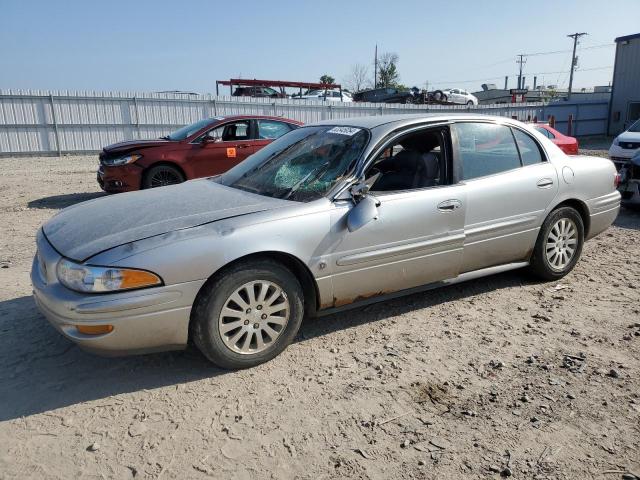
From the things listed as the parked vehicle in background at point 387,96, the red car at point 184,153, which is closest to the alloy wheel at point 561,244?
the red car at point 184,153

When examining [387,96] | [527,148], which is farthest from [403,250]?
[387,96]

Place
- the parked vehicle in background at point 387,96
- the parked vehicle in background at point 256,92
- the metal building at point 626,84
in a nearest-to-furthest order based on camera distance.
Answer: the metal building at point 626,84 < the parked vehicle in background at point 256,92 < the parked vehicle in background at point 387,96

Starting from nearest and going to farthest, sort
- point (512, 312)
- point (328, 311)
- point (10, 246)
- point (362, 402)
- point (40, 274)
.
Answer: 1. point (362, 402)
2. point (40, 274)
3. point (328, 311)
4. point (512, 312)
5. point (10, 246)

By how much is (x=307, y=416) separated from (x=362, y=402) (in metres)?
0.34

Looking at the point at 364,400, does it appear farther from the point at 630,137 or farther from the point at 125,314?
the point at 630,137

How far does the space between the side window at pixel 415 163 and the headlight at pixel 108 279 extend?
191 cm

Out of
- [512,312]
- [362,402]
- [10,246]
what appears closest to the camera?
[362,402]

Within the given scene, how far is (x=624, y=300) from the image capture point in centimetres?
453

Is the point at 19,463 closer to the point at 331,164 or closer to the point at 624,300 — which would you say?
the point at 331,164

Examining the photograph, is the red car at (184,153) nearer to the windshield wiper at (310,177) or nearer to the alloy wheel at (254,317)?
the windshield wiper at (310,177)

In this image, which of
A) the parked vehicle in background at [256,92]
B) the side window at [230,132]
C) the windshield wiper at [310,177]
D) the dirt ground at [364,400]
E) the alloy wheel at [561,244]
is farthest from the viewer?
the parked vehicle in background at [256,92]

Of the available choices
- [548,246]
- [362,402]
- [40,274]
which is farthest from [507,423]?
[40,274]

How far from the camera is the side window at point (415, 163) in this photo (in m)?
4.12

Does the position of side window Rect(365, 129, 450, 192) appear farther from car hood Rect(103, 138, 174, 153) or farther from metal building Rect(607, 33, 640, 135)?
metal building Rect(607, 33, 640, 135)
